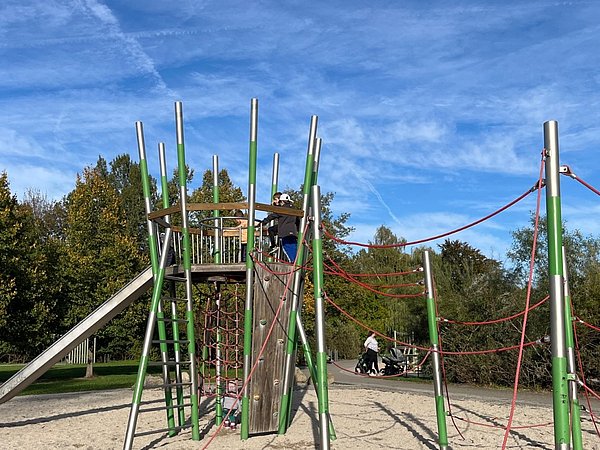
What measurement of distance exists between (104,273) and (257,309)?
59.9 ft

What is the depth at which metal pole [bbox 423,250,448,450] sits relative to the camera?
658cm

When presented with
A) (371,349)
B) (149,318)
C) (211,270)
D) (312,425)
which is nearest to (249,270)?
(211,270)

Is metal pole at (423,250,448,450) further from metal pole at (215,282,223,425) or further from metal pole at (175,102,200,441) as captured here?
metal pole at (215,282,223,425)

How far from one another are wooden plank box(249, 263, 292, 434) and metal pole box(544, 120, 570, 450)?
13.6 ft

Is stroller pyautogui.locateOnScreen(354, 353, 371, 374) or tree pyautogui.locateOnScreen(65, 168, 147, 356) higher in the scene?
tree pyautogui.locateOnScreen(65, 168, 147, 356)

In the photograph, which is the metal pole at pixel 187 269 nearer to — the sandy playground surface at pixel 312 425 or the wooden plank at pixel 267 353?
the sandy playground surface at pixel 312 425

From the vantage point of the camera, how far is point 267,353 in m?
7.97

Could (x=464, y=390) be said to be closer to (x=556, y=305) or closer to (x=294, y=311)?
(x=294, y=311)

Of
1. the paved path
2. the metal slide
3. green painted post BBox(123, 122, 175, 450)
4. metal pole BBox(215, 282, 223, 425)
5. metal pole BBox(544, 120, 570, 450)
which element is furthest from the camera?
the paved path

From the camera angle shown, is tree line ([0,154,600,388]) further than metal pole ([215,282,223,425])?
Yes

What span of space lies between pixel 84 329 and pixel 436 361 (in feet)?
15.6

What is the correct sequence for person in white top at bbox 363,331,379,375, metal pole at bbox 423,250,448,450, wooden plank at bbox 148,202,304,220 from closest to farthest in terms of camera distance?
metal pole at bbox 423,250,448,450 < wooden plank at bbox 148,202,304,220 < person in white top at bbox 363,331,379,375

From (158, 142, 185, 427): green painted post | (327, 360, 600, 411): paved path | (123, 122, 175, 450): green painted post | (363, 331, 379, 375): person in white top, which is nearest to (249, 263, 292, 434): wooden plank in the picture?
(158, 142, 185, 427): green painted post

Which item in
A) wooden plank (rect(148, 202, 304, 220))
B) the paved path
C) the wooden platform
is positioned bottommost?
the paved path
